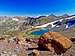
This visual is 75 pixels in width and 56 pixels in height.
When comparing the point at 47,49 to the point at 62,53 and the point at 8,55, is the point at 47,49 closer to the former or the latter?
the point at 62,53

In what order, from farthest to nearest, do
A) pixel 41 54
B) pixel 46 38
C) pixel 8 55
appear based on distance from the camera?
pixel 46 38
pixel 41 54
pixel 8 55

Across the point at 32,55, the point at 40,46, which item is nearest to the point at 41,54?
the point at 32,55

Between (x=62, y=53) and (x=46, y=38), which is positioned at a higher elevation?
(x=46, y=38)

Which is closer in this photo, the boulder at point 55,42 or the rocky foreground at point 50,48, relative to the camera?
the rocky foreground at point 50,48

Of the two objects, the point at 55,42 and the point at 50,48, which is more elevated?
the point at 55,42

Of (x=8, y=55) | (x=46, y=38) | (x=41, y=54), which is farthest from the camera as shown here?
(x=46, y=38)

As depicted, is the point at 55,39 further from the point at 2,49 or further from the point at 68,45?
the point at 2,49

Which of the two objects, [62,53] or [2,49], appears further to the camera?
[62,53]

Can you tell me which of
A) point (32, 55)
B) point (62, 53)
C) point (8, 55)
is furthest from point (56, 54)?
point (8, 55)

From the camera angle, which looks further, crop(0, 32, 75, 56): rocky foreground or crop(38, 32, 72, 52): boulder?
crop(38, 32, 72, 52): boulder
